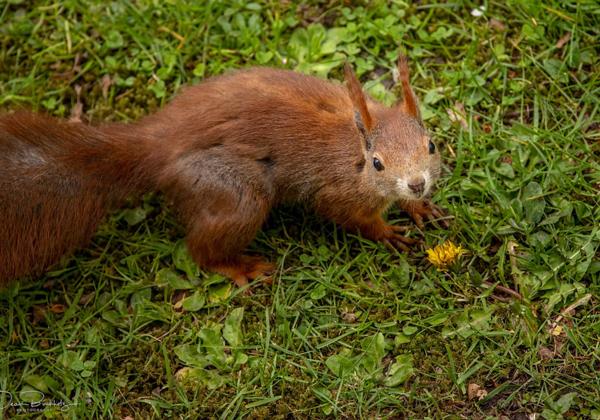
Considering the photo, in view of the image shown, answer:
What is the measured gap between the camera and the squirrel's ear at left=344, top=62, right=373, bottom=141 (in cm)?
376

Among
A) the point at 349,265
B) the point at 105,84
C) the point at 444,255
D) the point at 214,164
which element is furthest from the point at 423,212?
the point at 105,84

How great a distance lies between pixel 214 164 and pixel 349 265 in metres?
0.89

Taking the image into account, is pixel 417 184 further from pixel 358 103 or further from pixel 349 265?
pixel 349 265

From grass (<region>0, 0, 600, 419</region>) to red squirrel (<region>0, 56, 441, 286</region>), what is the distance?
0.35 m

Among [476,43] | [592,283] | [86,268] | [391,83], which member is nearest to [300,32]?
[391,83]

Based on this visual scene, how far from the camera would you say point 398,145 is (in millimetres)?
3836

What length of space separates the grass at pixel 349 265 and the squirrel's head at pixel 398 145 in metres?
0.54

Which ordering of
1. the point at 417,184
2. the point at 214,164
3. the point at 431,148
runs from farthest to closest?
the point at 214,164 → the point at 431,148 → the point at 417,184

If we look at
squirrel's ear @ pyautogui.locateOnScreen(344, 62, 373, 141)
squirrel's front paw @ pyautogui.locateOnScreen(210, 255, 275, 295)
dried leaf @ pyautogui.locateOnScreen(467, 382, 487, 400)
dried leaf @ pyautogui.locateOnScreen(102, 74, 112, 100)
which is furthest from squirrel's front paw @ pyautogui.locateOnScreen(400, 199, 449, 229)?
dried leaf @ pyautogui.locateOnScreen(102, 74, 112, 100)

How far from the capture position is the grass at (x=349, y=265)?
3.94m

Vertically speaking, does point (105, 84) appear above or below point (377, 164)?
above

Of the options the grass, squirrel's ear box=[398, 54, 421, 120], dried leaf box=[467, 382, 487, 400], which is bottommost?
dried leaf box=[467, 382, 487, 400]

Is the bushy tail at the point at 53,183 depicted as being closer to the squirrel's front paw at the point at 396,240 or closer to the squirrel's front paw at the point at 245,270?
the squirrel's front paw at the point at 245,270

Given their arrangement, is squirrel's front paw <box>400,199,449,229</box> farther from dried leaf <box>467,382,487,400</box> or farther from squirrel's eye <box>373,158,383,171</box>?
dried leaf <box>467,382,487,400</box>
